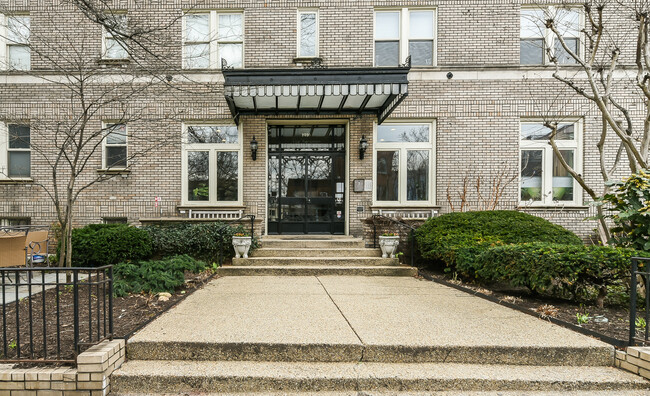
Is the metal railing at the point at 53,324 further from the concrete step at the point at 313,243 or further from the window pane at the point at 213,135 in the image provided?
the window pane at the point at 213,135

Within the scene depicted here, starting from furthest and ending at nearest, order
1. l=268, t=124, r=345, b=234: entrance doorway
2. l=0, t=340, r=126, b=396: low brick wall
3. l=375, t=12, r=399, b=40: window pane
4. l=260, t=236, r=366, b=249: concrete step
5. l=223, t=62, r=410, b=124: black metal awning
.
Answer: l=268, t=124, r=345, b=234: entrance doorway < l=375, t=12, r=399, b=40: window pane < l=260, t=236, r=366, b=249: concrete step < l=223, t=62, r=410, b=124: black metal awning < l=0, t=340, r=126, b=396: low brick wall

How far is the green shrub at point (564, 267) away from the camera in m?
4.07

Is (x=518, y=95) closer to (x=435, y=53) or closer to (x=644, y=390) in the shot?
(x=435, y=53)

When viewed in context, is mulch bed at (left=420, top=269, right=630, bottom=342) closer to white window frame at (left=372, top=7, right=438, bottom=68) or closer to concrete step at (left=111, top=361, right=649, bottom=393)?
concrete step at (left=111, top=361, right=649, bottom=393)

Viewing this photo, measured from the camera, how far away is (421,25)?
29.7ft

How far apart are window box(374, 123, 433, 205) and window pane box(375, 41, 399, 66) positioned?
68.5 inches

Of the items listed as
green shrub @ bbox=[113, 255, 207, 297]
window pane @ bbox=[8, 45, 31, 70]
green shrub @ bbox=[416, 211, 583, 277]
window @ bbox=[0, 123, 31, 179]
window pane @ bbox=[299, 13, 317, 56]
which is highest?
window pane @ bbox=[299, 13, 317, 56]

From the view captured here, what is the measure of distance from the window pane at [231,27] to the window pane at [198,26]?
392 mm

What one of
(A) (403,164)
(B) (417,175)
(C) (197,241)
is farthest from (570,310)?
(C) (197,241)

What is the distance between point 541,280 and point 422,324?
6.25 ft

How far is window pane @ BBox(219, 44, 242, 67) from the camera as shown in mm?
9102

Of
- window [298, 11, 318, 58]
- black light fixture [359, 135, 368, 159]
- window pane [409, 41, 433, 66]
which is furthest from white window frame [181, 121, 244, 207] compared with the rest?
window pane [409, 41, 433, 66]

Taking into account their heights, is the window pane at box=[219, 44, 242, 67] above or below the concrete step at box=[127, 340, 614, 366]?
above

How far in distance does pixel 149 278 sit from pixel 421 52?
860 cm
